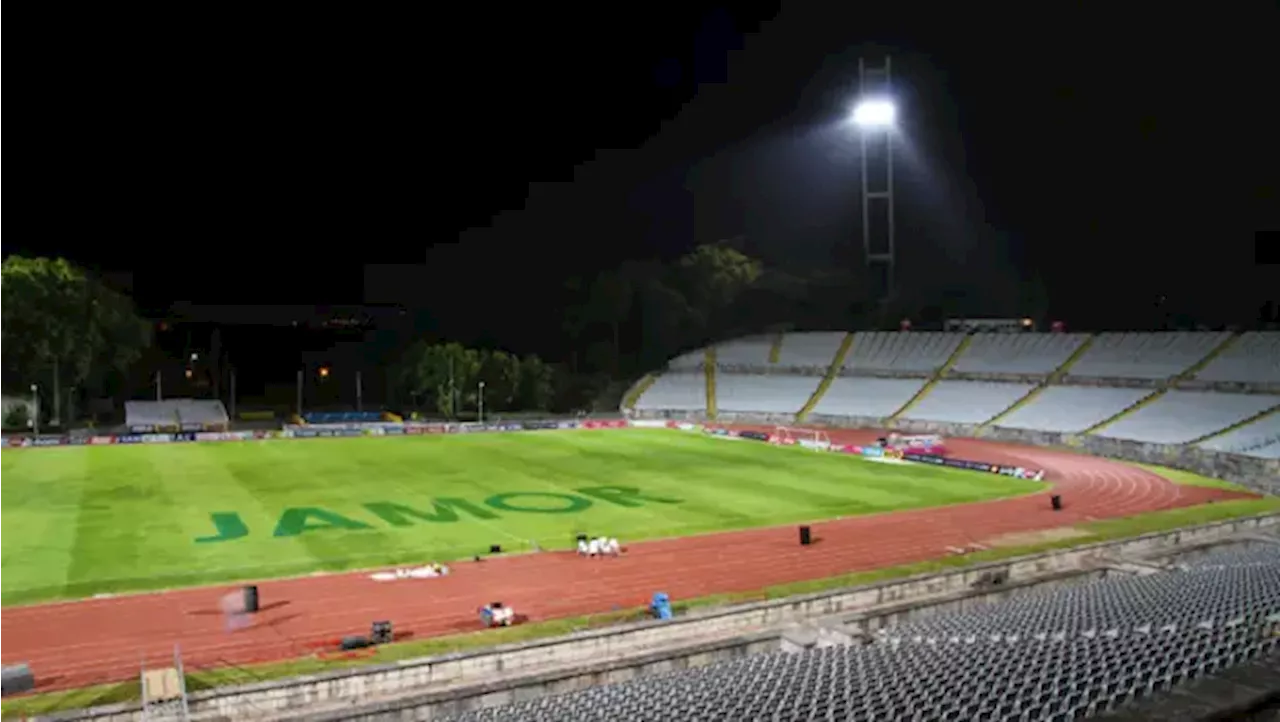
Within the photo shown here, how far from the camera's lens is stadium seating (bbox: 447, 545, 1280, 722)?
12.7m

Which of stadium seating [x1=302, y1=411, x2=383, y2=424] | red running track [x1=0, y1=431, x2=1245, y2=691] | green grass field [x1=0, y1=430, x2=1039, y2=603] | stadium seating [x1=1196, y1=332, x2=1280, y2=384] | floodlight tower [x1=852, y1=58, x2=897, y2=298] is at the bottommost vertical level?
red running track [x1=0, y1=431, x2=1245, y2=691]

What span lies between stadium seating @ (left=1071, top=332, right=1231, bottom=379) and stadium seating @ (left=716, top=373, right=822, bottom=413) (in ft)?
71.4

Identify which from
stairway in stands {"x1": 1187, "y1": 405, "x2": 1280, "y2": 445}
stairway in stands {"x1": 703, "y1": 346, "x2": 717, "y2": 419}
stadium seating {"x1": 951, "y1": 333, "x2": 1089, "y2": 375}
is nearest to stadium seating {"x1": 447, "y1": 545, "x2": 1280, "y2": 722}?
stairway in stands {"x1": 1187, "y1": 405, "x2": 1280, "y2": 445}

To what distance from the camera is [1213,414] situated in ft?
190

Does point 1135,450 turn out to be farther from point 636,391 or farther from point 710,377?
point 636,391

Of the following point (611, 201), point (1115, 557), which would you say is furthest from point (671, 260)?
point (1115, 557)

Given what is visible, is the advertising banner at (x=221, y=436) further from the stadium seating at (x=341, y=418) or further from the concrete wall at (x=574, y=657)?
the concrete wall at (x=574, y=657)

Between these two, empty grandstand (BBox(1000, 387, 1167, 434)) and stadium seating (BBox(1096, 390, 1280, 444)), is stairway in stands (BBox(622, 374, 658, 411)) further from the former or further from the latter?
stadium seating (BBox(1096, 390, 1280, 444))

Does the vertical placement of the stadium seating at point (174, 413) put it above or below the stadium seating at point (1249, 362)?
below

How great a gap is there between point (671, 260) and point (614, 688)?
101m

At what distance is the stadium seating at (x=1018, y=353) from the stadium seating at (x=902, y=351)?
85.5 inches

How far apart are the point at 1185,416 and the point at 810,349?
37.3m

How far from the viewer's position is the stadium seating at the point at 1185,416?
56281 millimetres

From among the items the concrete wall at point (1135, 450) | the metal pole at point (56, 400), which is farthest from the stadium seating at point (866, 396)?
the metal pole at point (56, 400)
